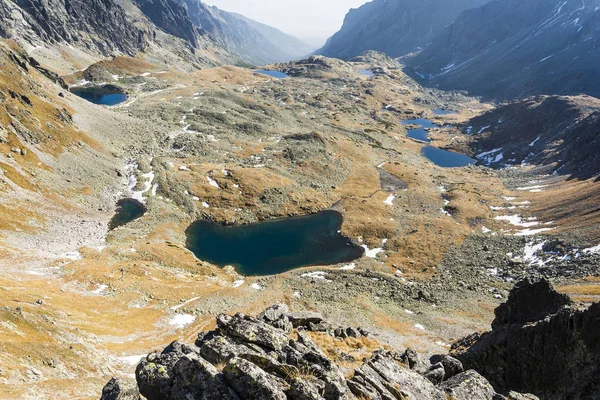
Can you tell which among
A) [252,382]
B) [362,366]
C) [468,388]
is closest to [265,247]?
[362,366]

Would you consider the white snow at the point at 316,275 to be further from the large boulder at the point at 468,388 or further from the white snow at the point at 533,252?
the large boulder at the point at 468,388

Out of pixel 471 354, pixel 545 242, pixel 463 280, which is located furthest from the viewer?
pixel 545 242

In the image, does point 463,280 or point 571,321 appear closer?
point 571,321

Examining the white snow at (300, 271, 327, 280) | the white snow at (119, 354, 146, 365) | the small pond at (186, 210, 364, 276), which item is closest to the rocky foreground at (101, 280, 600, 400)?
the white snow at (119, 354, 146, 365)

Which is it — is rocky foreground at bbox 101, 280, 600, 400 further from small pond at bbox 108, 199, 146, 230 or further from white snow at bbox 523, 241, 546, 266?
small pond at bbox 108, 199, 146, 230

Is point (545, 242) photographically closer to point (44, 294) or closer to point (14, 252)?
point (44, 294)

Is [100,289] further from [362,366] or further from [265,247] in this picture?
[362,366]

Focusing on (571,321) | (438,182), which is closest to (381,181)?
(438,182)
